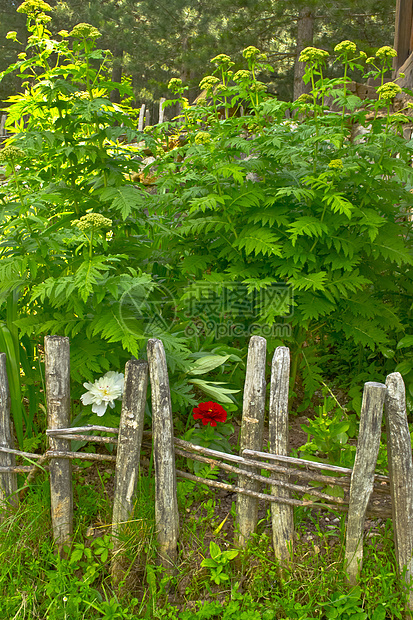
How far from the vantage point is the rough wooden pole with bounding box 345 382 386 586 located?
191 centimetres

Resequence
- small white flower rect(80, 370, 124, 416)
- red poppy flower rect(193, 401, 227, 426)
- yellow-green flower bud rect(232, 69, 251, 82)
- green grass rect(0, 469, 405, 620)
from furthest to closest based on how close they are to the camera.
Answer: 1. yellow-green flower bud rect(232, 69, 251, 82)
2. red poppy flower rect(193, 401, 227, 426)
3. small white flower rect(80, 370, 124, 416)
4. green grass rect(0, 469, 405, 620)

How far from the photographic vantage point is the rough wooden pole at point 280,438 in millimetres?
2094

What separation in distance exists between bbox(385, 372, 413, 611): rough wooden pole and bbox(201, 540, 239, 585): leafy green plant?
0.70 meters

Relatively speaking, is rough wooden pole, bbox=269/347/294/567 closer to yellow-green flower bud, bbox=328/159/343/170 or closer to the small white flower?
the small white flower

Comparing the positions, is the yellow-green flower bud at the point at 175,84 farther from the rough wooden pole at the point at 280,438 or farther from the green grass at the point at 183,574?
the green grass at the point at 183,574

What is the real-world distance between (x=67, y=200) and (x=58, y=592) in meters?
1.94

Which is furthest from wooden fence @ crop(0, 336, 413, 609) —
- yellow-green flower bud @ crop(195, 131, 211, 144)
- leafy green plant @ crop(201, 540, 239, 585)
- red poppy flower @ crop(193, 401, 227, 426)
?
yellow-green flower bud @ crop(195, 131, 211, 144)

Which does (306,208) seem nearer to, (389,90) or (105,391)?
(389,90)

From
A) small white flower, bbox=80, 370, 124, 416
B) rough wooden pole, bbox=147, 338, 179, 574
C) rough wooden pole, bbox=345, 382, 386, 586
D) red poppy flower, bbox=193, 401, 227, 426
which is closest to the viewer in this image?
rough wooden pole, bbox=345, 382, 386, 586

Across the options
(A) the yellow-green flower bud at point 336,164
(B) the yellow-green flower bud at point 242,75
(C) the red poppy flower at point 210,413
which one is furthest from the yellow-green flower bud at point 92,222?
(B) the yellow-green flower bud at point 242,75

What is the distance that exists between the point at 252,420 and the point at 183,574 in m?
0.77

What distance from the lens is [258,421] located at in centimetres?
218

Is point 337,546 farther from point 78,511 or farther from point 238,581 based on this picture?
point 78,511

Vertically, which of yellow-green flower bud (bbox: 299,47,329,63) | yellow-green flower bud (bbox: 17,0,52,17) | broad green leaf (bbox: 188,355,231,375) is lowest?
broad green leaf (bbox: 188,355,231,375)
